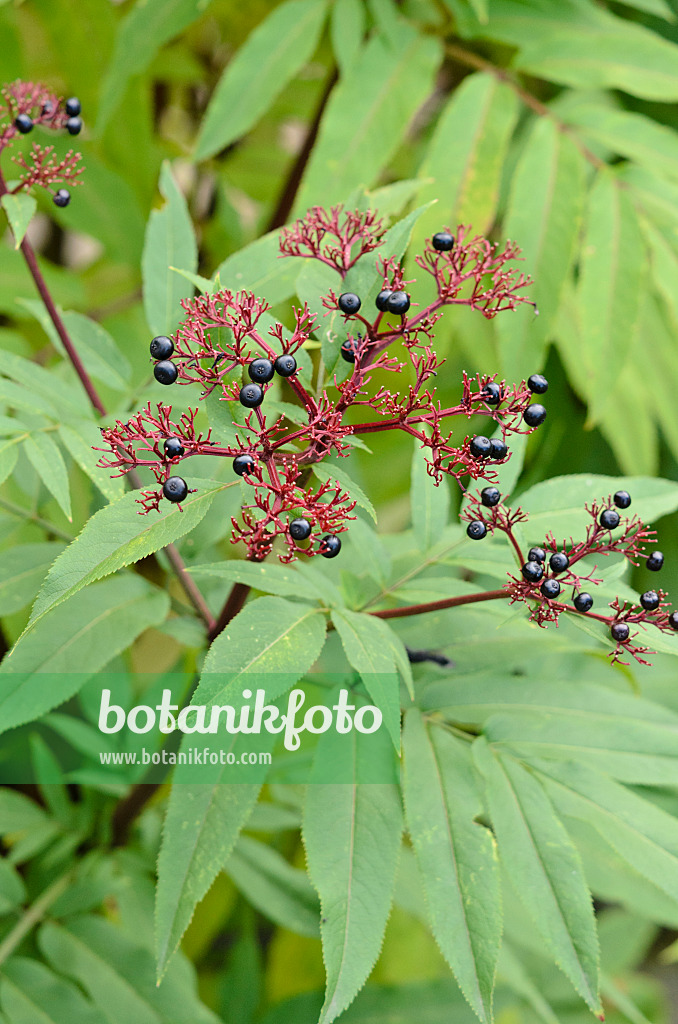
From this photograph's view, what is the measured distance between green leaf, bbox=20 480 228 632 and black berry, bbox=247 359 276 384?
0.06 meters

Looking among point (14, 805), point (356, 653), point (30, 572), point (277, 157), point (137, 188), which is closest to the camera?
point (356, 653)

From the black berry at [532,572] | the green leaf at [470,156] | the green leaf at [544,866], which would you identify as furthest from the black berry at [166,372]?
the green leaf at [470,156]

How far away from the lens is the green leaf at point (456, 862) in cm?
48

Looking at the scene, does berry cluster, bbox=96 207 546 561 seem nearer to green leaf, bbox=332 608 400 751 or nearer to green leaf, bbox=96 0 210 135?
green leaf, bbox=332 608 400 751

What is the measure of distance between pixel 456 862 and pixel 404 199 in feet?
1.54

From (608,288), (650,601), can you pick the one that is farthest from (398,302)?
(608,288)

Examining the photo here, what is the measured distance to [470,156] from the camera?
839 mm

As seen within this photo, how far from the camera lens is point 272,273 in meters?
0.61

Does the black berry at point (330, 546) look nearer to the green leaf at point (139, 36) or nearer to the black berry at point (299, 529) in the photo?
Answer: the black berry at point (299, 529)

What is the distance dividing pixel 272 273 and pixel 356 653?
0.30 meters

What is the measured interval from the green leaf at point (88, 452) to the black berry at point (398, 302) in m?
→ 0.19

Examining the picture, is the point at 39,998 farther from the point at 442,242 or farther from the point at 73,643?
the point at 442,242

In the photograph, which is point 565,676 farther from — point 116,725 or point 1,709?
point 1,709

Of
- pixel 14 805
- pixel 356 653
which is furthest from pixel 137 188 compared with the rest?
pixel 356 653
